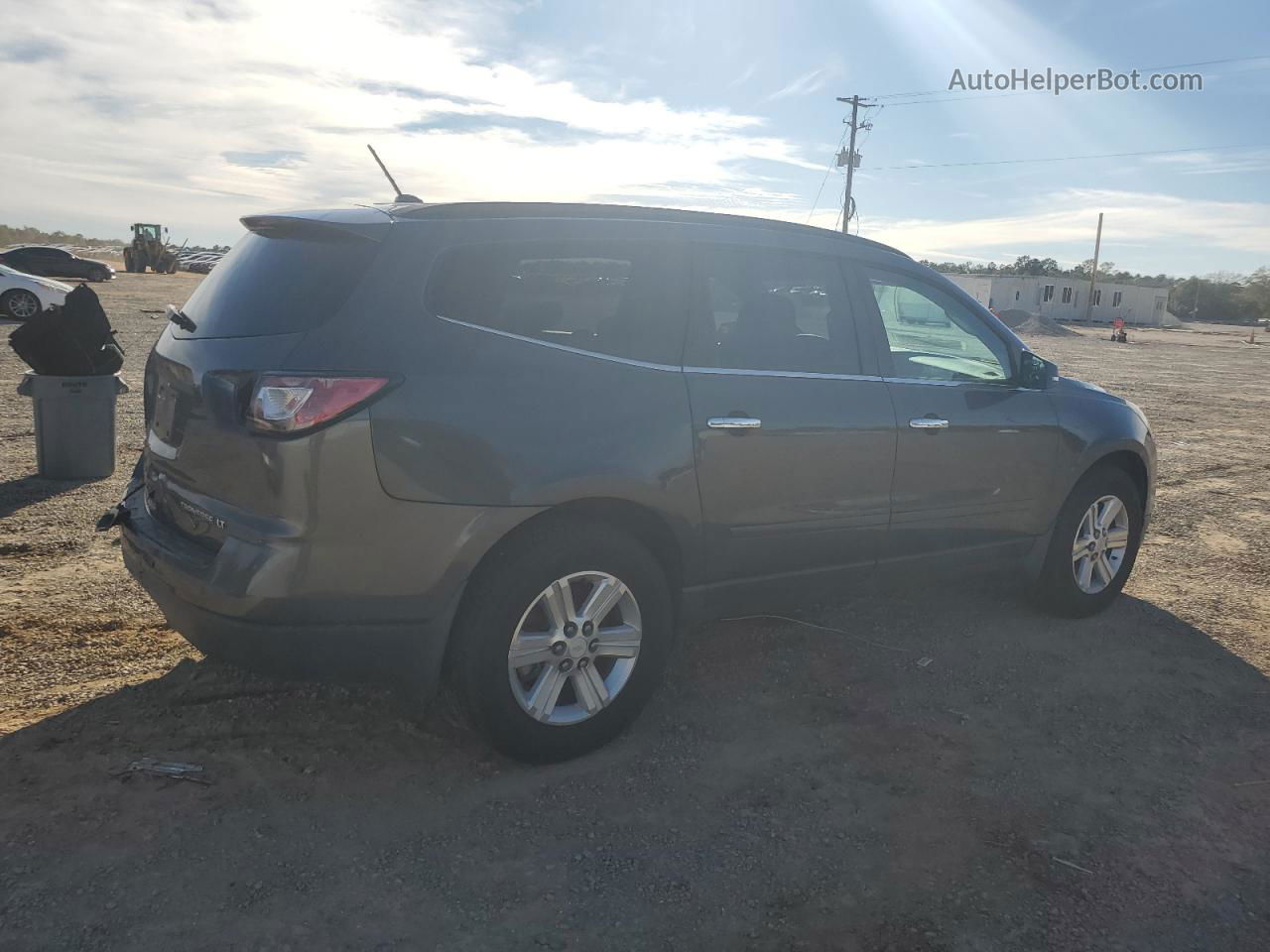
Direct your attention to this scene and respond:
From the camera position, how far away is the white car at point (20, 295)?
20.1 m

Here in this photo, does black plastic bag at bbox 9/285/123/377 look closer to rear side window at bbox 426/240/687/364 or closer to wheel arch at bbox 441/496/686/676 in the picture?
rear side window at bbox 426/240/687/364

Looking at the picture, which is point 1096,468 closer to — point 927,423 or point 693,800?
point 927,423

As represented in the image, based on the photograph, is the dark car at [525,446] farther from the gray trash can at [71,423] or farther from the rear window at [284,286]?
the gray trash can at [71,423]

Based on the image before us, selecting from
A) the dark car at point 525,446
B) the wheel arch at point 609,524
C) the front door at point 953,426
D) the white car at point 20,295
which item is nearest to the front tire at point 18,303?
the white car at point 20,295

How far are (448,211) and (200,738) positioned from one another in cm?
202

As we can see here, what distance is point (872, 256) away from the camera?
4.41 m

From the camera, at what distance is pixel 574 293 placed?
3518 millimetres

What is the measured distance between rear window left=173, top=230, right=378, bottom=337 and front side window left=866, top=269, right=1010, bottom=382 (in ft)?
7.57

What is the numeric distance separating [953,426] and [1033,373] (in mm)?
708

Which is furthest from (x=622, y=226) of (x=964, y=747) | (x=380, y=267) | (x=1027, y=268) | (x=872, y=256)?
(x=1027, y=268)

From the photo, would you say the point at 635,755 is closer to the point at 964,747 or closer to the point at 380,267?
the point at 964,747

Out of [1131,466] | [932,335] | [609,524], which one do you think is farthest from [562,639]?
[1131,466]

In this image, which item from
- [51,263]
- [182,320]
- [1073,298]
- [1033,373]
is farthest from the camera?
[1073,298]

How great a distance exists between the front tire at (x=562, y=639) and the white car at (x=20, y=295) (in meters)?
20.5
